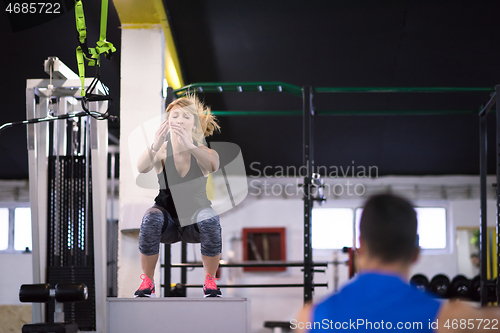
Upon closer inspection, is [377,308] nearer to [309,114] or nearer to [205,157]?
[205,157]

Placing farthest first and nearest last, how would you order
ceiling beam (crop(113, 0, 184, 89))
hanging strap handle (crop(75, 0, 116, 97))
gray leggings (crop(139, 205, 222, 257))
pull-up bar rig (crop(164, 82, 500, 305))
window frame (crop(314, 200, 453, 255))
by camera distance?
window frame (crop(314, 200, 453, 255))
ceiling beam (crop(113, 0, 184, 89))
pull-up bar rig (crop(164, 82, 500, 305))
gray leggings (crop(139, 205, 222, 257))
hanging strap handle (crop(75, 0, 116, 97))

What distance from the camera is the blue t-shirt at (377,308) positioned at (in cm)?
92

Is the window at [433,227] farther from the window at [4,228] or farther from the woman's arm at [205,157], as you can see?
the window at [4,228]

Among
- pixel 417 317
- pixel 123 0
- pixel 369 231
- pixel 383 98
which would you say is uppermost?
pixel 123 0

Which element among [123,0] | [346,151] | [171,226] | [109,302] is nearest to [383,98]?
[346,151]

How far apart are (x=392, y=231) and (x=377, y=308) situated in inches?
6.5

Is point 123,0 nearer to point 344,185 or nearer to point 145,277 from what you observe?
point 145,277

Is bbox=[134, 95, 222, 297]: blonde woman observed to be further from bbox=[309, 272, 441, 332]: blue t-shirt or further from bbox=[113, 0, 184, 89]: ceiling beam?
bbox=[309, 272, 441, 332]: blue t-shirt

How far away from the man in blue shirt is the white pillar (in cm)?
264

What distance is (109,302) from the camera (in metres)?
2.40

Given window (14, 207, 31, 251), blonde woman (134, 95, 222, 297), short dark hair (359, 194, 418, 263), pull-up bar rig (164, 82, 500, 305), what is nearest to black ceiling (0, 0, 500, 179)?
pull-up bar rig (164, 82, 500, 305)

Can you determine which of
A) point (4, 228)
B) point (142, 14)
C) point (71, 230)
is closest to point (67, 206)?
point (71, 230)

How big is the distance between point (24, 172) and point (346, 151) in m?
4.51

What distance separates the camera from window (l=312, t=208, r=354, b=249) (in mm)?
6762
